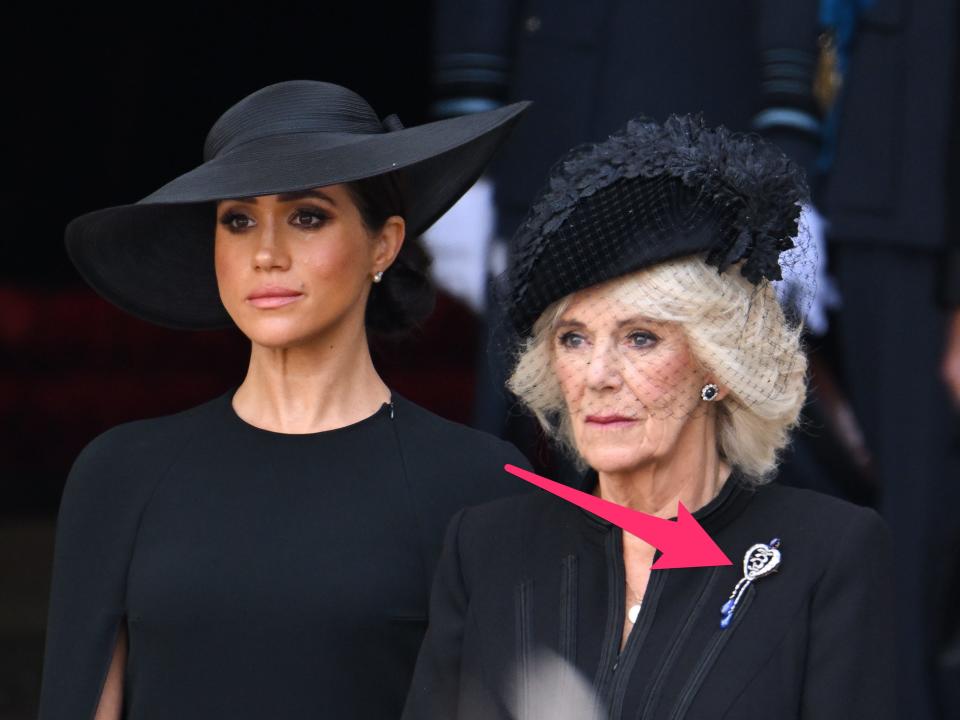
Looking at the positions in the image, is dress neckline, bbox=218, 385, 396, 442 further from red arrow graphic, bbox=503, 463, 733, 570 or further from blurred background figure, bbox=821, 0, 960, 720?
blurred background figure, bbox=821, 0, 960, 720

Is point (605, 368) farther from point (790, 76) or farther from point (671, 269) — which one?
point (790, 76)

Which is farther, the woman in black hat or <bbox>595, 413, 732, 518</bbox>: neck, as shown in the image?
the woman in black hat

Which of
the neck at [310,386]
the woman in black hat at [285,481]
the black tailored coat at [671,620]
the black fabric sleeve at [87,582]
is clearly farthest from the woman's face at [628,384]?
the black fabric sleeve at [87,582]

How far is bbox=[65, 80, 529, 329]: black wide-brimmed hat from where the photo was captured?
2.50m

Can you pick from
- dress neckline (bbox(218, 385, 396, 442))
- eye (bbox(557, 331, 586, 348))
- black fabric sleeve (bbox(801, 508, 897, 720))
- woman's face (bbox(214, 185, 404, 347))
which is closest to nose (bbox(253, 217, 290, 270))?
woman's face (bbox(214, 185, 404, 347))

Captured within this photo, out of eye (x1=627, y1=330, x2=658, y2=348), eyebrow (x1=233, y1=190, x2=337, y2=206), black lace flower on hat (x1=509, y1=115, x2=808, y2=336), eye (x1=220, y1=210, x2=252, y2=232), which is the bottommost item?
eye (x1=627, y1=330, x2=658, y2=348)

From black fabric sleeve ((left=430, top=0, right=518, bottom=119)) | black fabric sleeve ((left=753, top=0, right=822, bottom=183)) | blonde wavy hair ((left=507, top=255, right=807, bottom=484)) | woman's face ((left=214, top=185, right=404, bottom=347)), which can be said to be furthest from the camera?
black fabric sleeve ((left=430, top=0, right=518, bottom=119))

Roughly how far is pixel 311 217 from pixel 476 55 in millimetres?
1490

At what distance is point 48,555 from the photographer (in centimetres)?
701

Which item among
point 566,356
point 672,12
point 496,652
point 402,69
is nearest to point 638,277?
point 566,356

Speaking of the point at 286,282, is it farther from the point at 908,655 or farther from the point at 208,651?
the point at 908,655

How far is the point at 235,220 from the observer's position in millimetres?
2590

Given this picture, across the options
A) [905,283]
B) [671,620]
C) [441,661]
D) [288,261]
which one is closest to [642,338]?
[671,620]

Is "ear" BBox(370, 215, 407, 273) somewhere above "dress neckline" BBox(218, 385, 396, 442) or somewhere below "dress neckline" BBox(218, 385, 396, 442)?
above
